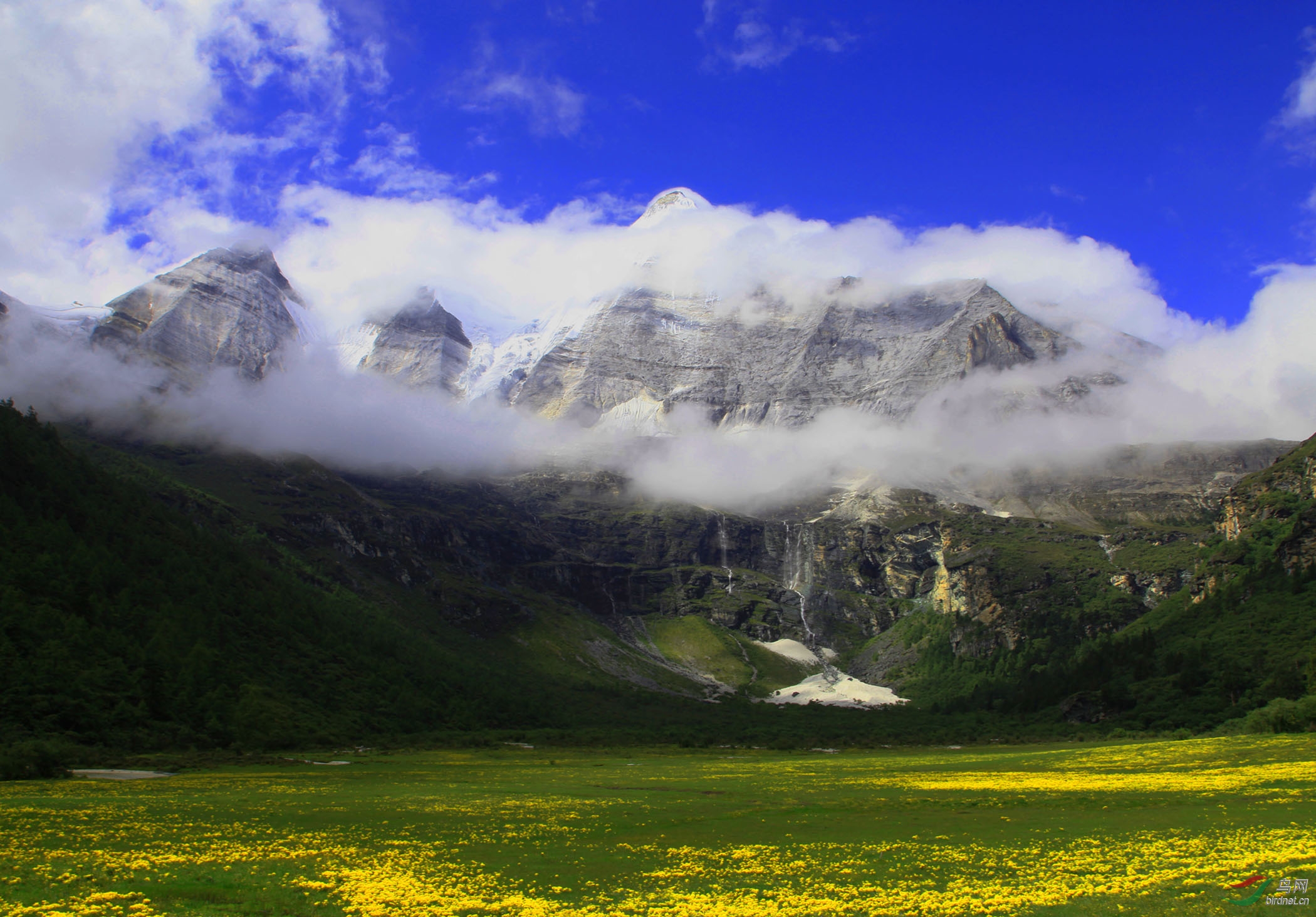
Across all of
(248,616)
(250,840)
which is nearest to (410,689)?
(248,616)

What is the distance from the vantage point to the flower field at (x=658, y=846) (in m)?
32.0

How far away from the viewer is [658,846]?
158 feet

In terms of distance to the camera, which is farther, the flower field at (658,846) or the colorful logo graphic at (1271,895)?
Answer: the flower field at (658,846)

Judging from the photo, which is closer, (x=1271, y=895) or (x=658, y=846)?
(x=1271, y=895)

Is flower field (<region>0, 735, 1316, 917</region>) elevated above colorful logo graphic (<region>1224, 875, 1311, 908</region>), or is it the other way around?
colorful logo graphic (<region>1224, 875, 1311, 908</region>)

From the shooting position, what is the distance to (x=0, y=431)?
528ft

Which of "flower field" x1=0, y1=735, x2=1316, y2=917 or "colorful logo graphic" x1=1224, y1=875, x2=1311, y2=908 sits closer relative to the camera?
"colorful logo graphic" x1=1224, y1=875, x2=1311, y2=908

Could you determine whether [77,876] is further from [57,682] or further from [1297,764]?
[1297,764]

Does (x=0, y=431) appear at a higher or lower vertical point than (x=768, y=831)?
higher

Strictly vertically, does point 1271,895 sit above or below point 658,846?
above

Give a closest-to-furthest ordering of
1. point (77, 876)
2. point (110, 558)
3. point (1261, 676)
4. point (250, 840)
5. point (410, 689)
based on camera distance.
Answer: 1. point (77, 876)
2. point (250, 840)
3. point (110, 558)
4. point (1261, 676)
5. point (410, 689)

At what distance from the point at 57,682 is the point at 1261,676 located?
21294 cm

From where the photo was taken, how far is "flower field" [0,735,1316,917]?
105 ft

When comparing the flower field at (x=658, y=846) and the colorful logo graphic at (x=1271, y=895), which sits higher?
the colorful logo graphic at (x=1271, y=895)
